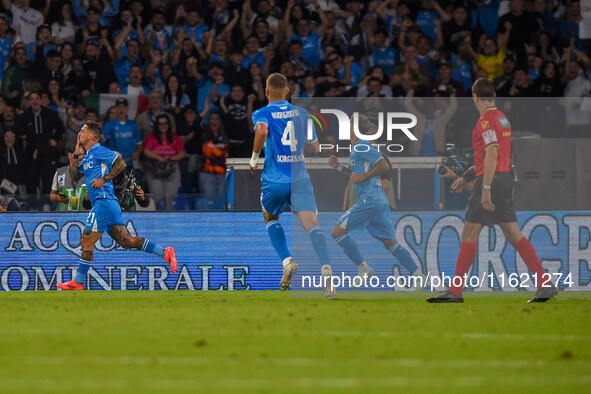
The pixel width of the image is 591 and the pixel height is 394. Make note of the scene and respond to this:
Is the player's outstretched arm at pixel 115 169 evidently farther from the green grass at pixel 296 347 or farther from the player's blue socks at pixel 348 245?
the player's blue socks at pixel 348 245

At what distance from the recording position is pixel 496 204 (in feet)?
32.5

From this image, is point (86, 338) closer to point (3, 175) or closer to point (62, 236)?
point (62, 236)

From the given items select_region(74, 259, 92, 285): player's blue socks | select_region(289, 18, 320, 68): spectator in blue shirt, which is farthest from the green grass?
select_region(289, 18, 320, 68): spectator in blue shirt

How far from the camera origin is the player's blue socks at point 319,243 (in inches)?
398

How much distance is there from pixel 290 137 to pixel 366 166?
99 cm

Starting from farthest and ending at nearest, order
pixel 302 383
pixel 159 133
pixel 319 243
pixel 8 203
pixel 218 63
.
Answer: pixel 218 63 < pixel 159 133 < pixel 8 203 < pixel 319 243 < pixel 302 383

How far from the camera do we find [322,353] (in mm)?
6047

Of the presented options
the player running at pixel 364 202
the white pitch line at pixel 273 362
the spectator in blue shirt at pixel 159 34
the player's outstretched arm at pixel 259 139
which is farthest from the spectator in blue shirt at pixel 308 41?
the white pitch line at pixel 273 362

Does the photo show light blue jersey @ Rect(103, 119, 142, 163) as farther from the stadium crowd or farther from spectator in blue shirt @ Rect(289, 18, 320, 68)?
spectator in blue shirt @ Rect(289, 18, 320, 68)

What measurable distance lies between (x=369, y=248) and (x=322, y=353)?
5.09 m

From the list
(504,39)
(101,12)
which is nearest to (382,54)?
(504,39)

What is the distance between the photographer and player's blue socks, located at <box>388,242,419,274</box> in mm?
10750

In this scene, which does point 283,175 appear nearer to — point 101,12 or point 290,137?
point 290,137

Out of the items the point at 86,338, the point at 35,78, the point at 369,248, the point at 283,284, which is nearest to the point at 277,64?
the point at 35,78
